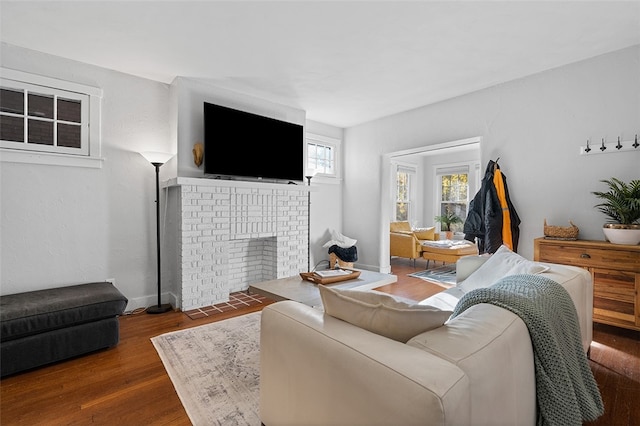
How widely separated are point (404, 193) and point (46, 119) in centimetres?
705

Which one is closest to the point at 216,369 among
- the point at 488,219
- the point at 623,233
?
the point at 488,219

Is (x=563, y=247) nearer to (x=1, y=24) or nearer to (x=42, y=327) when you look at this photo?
(x=42, y=327)

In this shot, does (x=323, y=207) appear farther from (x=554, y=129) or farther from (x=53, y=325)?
(x=53, y=325)

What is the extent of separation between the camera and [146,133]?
11.4 feet

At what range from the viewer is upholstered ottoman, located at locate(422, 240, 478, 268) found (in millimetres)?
5277

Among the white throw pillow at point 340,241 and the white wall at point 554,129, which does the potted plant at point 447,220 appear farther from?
the white wall at point 554,129

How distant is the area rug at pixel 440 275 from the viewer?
461cm

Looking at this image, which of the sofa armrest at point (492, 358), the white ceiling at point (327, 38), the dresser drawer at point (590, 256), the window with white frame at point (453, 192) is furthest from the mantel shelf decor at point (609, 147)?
the window with white frame at point (453, 192)

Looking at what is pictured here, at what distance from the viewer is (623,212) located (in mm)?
2650

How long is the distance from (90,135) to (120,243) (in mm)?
1129

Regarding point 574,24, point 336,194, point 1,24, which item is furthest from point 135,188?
point 574,24

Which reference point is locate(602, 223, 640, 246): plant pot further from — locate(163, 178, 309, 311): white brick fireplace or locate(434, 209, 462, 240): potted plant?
locate(434, 209, 462, 240): potted plant

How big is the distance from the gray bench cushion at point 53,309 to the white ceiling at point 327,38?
2140 millimetres

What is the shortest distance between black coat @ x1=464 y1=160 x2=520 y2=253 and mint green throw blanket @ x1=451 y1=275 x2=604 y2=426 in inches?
83.0
